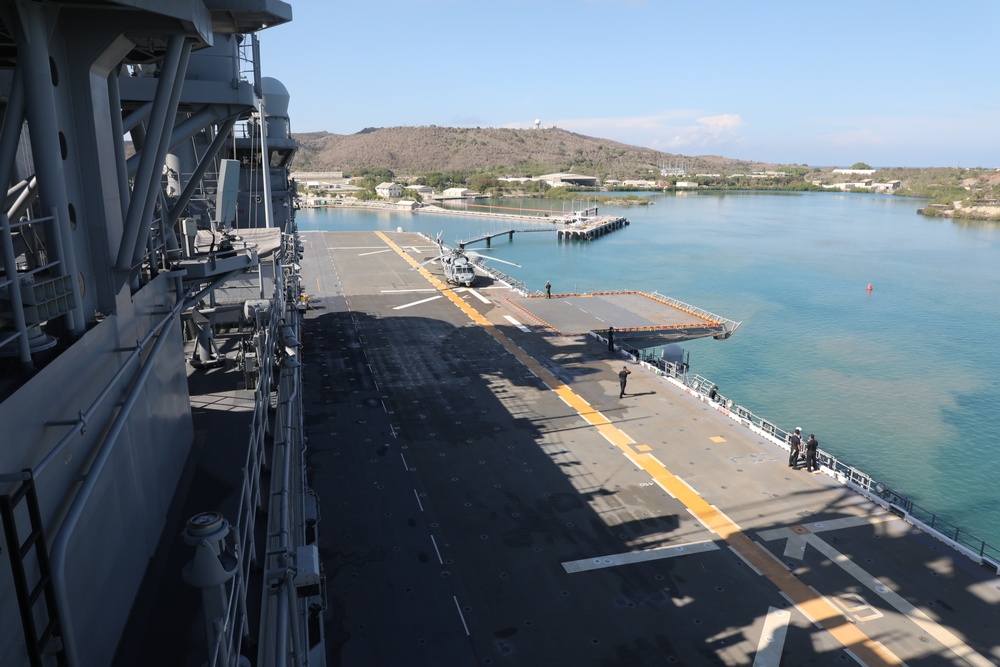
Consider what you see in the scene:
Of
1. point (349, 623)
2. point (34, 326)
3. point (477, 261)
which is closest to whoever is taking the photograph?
point (34, 326)

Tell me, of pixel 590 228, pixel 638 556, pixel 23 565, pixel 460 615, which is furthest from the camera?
pixel 590 228

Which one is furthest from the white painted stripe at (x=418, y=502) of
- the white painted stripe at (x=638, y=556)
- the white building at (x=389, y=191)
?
the white building at (x=389, y=191)

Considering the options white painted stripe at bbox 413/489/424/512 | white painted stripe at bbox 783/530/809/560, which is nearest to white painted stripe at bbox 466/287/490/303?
white painted stripe at bbox 413/489/424/512

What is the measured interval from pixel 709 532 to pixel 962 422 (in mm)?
24983

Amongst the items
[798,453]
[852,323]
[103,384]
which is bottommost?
[852,323]

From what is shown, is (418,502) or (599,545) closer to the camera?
(599,545)

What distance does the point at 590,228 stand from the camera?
104 metres

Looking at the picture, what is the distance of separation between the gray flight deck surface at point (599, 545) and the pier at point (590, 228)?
76.4 metres

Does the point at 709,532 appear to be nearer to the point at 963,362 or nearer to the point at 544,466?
the point at 544,466

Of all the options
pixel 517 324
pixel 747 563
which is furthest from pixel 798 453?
pixel 517 324

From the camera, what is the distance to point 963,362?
41812 millimetres

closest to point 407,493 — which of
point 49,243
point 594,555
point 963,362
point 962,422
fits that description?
point 594,555

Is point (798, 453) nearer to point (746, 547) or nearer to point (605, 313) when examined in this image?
point (746, 547)

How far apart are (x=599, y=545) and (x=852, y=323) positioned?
4435cm
